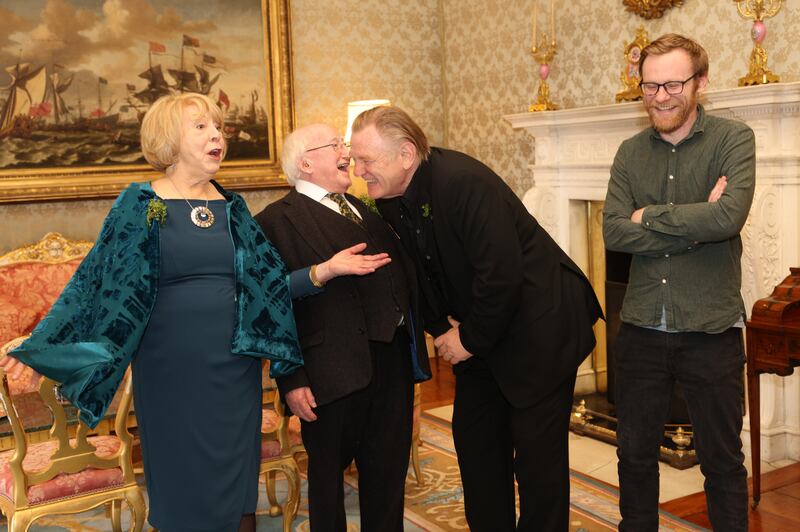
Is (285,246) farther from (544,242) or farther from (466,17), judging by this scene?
(466,17)

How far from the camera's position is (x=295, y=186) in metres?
2.67

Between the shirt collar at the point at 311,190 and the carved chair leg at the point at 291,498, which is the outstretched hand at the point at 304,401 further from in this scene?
the carved chair leg at the point at 291,498

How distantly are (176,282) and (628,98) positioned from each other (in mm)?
3351

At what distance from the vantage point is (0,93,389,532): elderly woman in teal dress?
235 centimetres

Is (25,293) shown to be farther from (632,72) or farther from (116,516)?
(632,72)

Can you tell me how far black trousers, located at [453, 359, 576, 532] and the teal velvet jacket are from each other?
64 cm

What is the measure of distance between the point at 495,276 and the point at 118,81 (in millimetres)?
4097

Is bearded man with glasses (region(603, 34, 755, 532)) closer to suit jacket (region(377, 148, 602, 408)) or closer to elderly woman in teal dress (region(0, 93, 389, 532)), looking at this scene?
suit jacket (region(377, 148, 602, 408))

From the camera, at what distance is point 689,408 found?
2744 mm

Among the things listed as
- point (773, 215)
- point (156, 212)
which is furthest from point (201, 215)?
point (773, 215)

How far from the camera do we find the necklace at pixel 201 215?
8.03ft

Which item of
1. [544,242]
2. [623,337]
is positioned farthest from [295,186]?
[623,337]

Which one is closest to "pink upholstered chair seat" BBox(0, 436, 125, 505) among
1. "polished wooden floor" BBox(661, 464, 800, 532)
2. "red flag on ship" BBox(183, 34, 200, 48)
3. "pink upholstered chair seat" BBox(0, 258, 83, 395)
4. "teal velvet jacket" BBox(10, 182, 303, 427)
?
"teal velvet jacket" BBox(10, 182, 303, 427)

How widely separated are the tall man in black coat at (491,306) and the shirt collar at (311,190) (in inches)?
5.6
